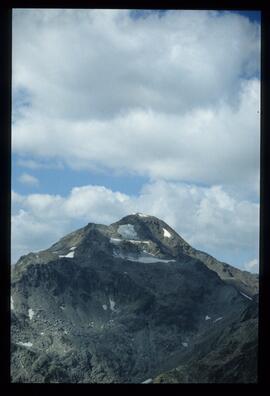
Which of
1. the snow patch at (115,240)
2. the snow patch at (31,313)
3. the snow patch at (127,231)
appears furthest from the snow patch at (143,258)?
the snow patch at (31,313)

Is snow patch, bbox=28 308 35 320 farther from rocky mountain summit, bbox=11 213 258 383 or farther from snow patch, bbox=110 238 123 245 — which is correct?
snow patch, bbox=110 238 123 245

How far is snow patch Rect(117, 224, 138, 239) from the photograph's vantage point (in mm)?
61938

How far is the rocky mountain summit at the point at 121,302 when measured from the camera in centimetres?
4931

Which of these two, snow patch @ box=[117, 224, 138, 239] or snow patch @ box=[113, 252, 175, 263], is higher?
snow patch @ box=[117, 224, 138, 239]

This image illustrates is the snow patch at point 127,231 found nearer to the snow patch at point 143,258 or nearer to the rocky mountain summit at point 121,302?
the rocky mountain summit at point 121,302

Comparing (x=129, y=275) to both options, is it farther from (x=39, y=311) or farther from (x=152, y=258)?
(x=39, y=311)

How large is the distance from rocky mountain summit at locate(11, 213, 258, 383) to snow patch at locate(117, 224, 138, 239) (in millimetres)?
110

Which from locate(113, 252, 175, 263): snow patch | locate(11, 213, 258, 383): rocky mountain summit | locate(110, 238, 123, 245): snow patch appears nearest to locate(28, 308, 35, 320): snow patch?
locate(11, 213, 258, 383): rocky mountain summit

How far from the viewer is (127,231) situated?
2520 inches

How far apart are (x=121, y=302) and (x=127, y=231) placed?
28.7 ft

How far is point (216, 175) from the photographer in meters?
59.2

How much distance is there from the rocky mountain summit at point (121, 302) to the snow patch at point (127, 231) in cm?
11

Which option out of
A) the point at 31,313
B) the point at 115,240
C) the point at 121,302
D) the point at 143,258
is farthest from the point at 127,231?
the point at 31,313

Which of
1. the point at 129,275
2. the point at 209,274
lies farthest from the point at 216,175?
the point at 129,275
